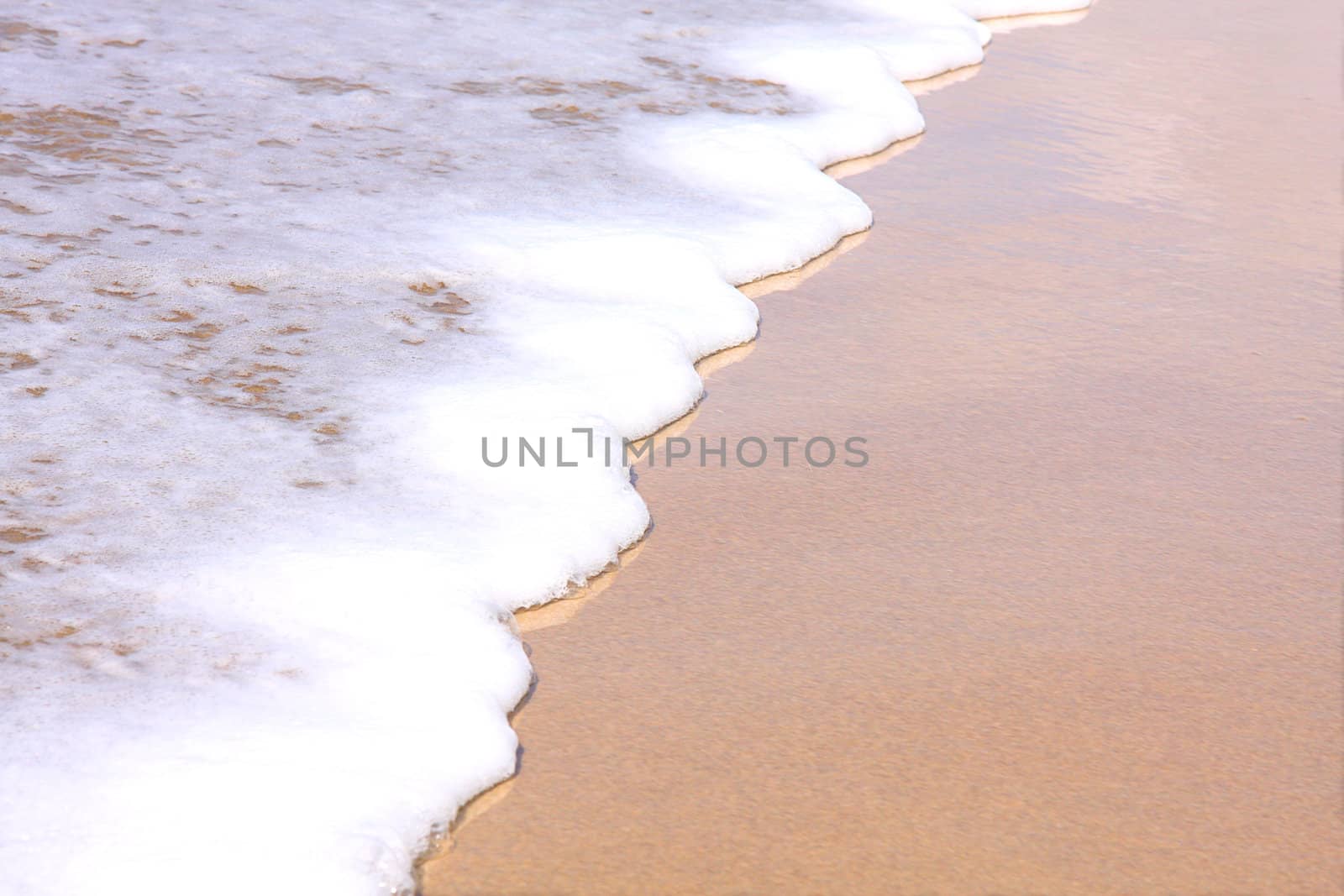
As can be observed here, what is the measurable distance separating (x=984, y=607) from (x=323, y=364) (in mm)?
1178

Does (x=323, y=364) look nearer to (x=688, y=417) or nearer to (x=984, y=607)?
(x=688, y=417)

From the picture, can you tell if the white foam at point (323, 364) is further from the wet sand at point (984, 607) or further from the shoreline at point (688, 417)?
the wet sand at point (984, 607)

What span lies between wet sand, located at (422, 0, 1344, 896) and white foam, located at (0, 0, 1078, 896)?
0.14 meters

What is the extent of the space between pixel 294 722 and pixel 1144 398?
→ 5.25ft

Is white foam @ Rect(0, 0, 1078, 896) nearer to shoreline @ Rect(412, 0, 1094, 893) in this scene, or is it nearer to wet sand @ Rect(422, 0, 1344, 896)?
shoreline @ Rect(412, 0, 1094, 893)

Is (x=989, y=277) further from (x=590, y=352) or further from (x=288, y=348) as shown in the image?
(x=288, y=348)

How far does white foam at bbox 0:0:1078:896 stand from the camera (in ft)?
4.86

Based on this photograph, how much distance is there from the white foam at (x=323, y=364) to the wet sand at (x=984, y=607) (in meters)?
0.14

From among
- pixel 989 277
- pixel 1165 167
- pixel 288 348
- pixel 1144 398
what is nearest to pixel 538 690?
pixel 288 348

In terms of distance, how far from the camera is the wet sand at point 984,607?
57.3 inches

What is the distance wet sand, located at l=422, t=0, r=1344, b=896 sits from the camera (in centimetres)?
146

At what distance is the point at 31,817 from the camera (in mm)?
1375

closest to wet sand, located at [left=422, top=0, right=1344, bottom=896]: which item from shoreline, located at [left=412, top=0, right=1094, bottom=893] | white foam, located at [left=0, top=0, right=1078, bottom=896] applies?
shoreline, located at [left=412, top=0, right=1094, bottom=893]

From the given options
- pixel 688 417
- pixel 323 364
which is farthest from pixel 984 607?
pixel 323 364
